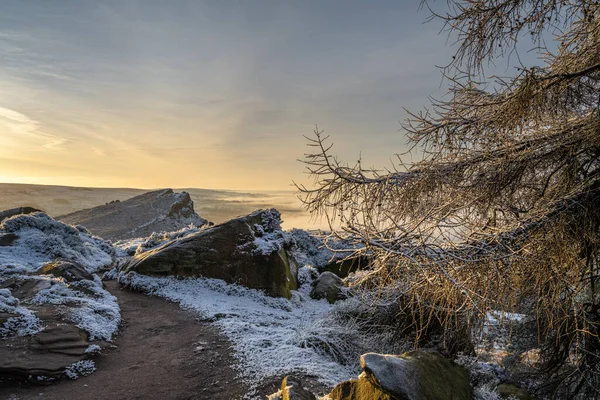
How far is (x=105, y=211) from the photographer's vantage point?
113 feet

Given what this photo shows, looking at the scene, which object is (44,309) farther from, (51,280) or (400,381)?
(400,381)

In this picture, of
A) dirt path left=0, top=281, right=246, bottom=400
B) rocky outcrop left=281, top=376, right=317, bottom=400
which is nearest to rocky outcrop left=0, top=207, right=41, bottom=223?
dirt path left=0, top=281, right=246, bottom=400

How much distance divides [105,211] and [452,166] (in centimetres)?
3668

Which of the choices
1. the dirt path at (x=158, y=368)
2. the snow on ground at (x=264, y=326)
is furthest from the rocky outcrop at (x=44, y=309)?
the snow on ground at (x=264, y=326)

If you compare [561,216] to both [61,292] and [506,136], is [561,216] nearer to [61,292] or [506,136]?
[506,136]

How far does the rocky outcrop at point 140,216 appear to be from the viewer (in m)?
29.9

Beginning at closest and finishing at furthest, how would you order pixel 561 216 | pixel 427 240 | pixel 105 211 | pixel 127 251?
pixel 427 240
pixel 561 216
pixel 127 251
pixel 105 211

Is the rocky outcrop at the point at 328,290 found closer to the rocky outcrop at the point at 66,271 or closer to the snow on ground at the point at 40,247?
the rocky outcrop at the point at 66,271

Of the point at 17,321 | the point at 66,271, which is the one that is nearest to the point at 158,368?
the point at 17,321

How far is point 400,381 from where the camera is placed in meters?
3.71

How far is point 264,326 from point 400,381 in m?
4.55

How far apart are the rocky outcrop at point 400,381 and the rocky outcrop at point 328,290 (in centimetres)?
706

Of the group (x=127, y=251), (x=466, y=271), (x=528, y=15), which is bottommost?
(x=127, y=251)

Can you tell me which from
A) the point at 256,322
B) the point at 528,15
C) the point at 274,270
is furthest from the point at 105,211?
the point at 528,15
